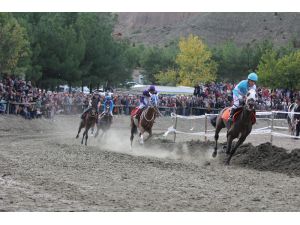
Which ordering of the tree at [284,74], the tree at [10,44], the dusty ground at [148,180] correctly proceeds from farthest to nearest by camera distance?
the tree at [284,74] → the tree at [10,44] → the dusty ground at [148,180]

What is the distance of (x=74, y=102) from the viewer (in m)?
42.4

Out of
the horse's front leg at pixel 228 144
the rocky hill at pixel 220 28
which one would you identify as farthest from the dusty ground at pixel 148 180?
the rocky hill at pixel 220 28

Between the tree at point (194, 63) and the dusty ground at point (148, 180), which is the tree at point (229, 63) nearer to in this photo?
the tree at point (194, 63)

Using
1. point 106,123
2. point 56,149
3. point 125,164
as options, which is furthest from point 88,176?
point 106,123

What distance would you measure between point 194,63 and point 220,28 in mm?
61834

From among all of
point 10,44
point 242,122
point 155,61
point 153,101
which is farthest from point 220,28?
point 242,122

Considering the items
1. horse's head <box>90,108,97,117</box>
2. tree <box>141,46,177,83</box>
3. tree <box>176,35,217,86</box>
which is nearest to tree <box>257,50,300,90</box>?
tree <box>176,35,217,86</box>

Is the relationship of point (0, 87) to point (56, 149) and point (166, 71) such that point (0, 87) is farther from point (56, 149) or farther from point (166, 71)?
point (166, 71)

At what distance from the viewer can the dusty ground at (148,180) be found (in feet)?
36.0

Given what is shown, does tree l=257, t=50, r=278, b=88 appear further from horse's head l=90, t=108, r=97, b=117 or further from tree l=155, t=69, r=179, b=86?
horse's head l=90, t=108, r=97, b=117

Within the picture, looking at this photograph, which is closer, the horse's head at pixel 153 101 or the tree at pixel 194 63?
the horse's head at pixel 153 101

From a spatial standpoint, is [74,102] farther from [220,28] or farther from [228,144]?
[220,28]

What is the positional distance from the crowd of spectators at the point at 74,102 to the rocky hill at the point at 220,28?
256ft

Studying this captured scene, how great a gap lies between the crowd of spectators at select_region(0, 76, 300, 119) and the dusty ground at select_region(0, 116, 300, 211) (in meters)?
12.2
